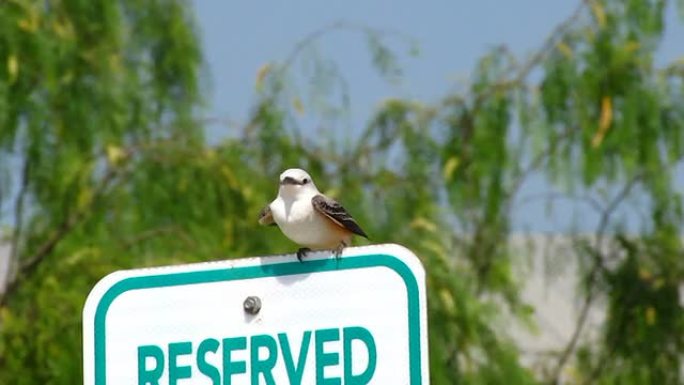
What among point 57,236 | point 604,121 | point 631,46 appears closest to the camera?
point 57,236

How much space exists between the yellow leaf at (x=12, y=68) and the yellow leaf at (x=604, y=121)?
268cm

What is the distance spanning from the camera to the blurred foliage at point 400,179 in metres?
7.74

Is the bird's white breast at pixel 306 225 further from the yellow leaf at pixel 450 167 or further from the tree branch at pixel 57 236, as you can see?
the yellow leaf at pixel 450 167

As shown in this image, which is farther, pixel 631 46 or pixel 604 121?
pixel 631 46

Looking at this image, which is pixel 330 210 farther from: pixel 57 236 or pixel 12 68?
pixel 12 68

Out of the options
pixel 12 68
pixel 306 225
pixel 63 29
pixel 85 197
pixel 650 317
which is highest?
pixel 63 29

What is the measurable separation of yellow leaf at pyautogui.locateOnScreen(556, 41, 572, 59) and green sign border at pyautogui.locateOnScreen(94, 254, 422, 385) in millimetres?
5397

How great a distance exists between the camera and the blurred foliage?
7738mm

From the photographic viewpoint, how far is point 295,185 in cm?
364

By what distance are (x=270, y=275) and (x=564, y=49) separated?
5525 mm

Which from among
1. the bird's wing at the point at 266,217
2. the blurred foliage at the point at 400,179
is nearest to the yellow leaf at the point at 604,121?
the blurred foliage at the point at 400,179

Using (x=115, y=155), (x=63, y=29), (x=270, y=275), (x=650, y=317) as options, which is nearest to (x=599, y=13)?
(x=650, y=317)

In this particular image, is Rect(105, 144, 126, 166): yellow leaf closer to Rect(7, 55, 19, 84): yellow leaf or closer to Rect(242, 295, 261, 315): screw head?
Rect(7, 55, 19, 84): yellow leaf

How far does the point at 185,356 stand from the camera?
126 inches
